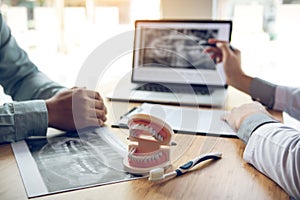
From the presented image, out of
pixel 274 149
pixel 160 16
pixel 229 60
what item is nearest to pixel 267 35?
pixel 160 16

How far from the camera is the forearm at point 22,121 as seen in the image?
34.8 inches

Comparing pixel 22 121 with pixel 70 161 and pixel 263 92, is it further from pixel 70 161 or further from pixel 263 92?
pixel 263 92

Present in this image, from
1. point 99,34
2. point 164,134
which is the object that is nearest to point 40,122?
point 164,134

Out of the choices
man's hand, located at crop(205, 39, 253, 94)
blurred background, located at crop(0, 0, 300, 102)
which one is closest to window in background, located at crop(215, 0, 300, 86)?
blurred background, located at crop(0, 0, 300, 102)

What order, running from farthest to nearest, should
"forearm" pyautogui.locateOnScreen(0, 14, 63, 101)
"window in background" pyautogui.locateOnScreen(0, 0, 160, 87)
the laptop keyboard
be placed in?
"window in background" pyautogui.locateOnScreen(0, 0, 160, 87) < the laptop keyboard < "forearm" pyautogui.locateOnScreen(0, 14, 63, 101)

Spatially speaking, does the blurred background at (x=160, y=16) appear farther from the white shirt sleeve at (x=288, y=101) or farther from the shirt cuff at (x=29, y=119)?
the shirt cuff at (x=29, y=119)

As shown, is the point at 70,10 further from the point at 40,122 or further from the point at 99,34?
the point at 40,122

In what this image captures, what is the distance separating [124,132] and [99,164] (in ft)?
0.63

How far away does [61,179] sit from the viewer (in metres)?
0.70

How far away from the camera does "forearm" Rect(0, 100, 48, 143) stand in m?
0.88

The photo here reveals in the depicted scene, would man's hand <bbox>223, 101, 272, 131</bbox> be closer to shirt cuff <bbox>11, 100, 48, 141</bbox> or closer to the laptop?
the laptop

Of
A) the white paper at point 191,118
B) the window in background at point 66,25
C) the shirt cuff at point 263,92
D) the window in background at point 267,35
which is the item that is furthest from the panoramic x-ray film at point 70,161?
the window in background at point 267,35

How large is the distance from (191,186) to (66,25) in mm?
1589

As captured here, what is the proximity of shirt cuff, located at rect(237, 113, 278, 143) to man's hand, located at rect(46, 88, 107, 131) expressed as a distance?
0.37 meters
